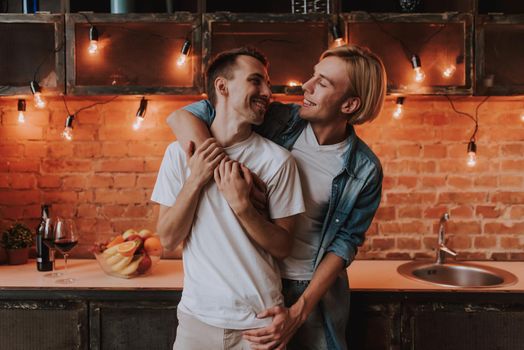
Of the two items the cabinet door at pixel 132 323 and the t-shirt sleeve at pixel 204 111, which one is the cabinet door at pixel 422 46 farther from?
the cabinet door at pixel 132 323

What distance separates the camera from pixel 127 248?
84.8 inches

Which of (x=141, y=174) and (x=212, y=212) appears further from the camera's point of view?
(x=141, y=174)

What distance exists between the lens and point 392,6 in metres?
2.60

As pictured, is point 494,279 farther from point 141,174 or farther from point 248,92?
point 141,174

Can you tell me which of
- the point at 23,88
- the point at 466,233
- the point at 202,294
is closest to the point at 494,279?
the point at 466,233

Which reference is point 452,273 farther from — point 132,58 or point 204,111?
point 132,58

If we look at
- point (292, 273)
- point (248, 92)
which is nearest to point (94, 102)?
point (248, 92)

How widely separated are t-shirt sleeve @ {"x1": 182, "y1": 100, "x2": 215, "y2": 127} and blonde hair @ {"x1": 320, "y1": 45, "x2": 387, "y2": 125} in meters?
0.49

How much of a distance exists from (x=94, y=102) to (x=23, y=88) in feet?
1.37

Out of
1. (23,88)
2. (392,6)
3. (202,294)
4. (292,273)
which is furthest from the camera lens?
(392,6)

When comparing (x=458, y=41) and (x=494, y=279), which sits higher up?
(x=458, y=41)

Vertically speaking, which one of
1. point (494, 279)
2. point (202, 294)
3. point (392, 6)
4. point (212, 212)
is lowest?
point (494, 279)

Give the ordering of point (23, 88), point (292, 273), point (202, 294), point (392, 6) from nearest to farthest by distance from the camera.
Answer: point (202, 294) → point (292, 273) → point (23, 88) → point (392, 6)

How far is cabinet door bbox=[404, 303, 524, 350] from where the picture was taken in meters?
2.00
